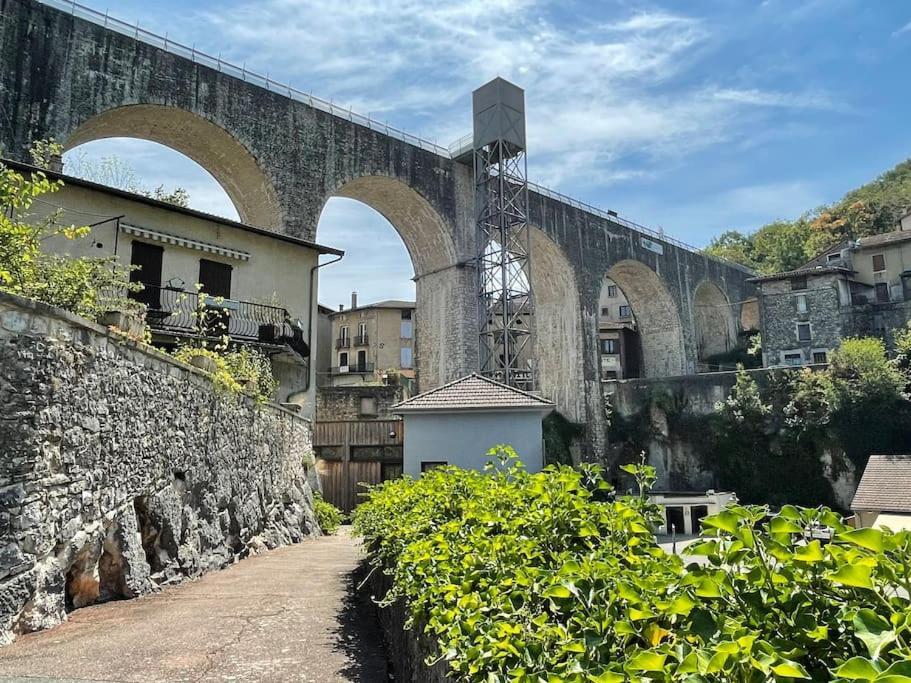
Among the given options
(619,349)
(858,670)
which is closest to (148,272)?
(858,670)

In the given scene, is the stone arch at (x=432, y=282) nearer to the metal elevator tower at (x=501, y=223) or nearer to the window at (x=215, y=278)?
the metal elevator tower at (x=501, y=223)

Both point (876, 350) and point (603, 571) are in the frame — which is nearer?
point (603, 571)

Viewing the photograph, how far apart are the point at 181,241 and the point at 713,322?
34.7m

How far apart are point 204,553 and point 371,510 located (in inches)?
98.9

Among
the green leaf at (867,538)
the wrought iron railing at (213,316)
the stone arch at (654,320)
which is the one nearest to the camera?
the green leaf at (867,538)

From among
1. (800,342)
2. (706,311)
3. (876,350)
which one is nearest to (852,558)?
(876,350)

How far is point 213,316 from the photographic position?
12539 mm

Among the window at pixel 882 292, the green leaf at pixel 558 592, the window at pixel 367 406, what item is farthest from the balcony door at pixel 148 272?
the window at pixel 882 292

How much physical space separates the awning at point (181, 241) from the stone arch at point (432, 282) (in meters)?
8.87

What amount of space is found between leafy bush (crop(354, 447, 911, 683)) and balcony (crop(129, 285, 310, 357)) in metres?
9.97

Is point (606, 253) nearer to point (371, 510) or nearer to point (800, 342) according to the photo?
point (800, 342)

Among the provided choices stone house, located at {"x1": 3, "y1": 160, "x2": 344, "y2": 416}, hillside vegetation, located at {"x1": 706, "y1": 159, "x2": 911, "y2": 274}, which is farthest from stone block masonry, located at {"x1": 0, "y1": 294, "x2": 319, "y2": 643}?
hillside vegetation, located at {"x1": 706, "y1": 159, "x2": 911, "y2": 274}

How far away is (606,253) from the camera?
96.2ft

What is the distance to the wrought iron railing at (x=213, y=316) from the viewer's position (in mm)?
11766
